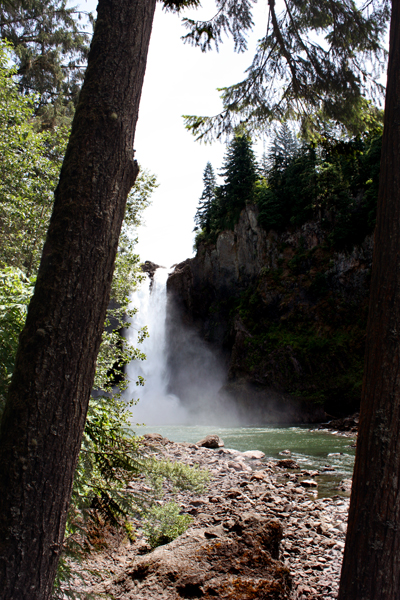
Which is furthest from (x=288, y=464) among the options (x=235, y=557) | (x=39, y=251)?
(x=39, y=251)

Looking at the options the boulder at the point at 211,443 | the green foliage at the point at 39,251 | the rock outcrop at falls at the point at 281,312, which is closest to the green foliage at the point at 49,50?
the green foliage at the point at 39,251

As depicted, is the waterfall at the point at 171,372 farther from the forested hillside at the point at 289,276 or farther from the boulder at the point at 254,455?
the boulder at the point at 254,455

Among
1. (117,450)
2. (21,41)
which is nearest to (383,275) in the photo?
(117,450)

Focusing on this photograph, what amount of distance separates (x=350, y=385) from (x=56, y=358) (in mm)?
24758

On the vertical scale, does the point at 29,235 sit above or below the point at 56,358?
above

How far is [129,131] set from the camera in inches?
79.0

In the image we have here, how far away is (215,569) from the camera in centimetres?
269

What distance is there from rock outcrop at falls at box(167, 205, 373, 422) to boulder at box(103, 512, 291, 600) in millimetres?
22073

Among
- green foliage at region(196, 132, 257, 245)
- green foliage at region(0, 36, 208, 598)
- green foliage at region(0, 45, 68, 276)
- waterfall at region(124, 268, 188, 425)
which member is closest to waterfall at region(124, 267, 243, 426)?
waterfall at region(124, 268, 188, 425)

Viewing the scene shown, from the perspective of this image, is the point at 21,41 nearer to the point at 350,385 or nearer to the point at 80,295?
the point at 80,295

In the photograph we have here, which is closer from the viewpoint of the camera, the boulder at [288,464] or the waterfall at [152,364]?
the boulder at [288,464]

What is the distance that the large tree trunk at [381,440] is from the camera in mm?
2074

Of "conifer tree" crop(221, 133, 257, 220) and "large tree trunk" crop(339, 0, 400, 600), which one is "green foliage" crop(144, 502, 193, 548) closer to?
"large tree trunk" crop(339, 0, 400, 600)

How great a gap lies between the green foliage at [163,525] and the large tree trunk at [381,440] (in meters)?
2.25
